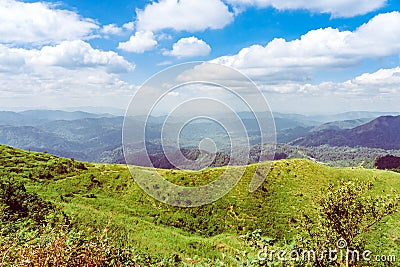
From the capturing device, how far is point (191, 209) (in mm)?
32406

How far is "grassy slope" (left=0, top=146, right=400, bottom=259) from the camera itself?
73.2 feet

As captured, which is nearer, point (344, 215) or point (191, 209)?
point (344, 215)

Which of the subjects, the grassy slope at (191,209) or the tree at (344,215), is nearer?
the tree at (344,215)

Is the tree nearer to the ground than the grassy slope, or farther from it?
farther from it

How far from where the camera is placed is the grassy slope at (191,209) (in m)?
22.3

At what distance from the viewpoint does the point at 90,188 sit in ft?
108

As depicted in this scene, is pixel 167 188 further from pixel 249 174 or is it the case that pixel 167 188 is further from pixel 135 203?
pixel 249 174

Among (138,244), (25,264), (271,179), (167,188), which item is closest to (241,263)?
(25,264)

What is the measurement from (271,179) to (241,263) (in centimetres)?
3234

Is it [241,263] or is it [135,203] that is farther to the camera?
[135,203]

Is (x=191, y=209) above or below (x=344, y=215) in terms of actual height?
below

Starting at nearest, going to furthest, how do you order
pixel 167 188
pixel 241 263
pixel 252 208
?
pixel 241 263, pixel 252 208, pixel 167 188

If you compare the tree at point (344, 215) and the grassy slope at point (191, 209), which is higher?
the tree at point (344, 215)

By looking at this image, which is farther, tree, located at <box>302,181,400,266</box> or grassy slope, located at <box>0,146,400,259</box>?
grassy slope, located at <box>0,146,400,259</box>
